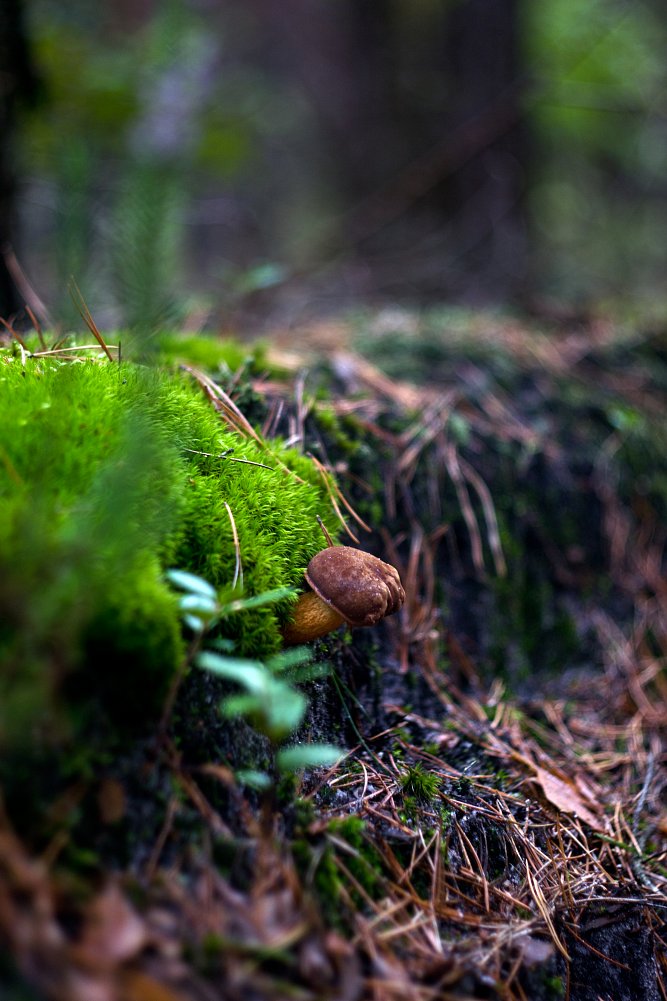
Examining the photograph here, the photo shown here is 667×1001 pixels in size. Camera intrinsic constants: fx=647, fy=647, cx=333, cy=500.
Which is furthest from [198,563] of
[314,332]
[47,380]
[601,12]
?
[601,12]

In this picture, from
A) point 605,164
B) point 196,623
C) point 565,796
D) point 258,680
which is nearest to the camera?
point 258,680

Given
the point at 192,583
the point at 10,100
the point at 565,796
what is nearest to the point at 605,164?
the point at 10,100

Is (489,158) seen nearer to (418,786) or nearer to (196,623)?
(418,786)

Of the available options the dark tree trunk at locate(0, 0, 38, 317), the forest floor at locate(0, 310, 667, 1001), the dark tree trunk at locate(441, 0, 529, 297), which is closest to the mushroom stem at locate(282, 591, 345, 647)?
the forest floor at locate(0, 310, 667, 1001)

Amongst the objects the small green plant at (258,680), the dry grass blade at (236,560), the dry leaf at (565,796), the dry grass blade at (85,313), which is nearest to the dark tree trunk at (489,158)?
the dry grass blade at (85,313)

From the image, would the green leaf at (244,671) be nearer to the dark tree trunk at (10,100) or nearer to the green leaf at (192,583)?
Result: the green leaf at (192,583)

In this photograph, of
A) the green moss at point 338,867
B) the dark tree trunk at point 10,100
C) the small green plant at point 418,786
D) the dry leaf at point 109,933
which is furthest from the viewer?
the dark tree trunk at point 10,100
